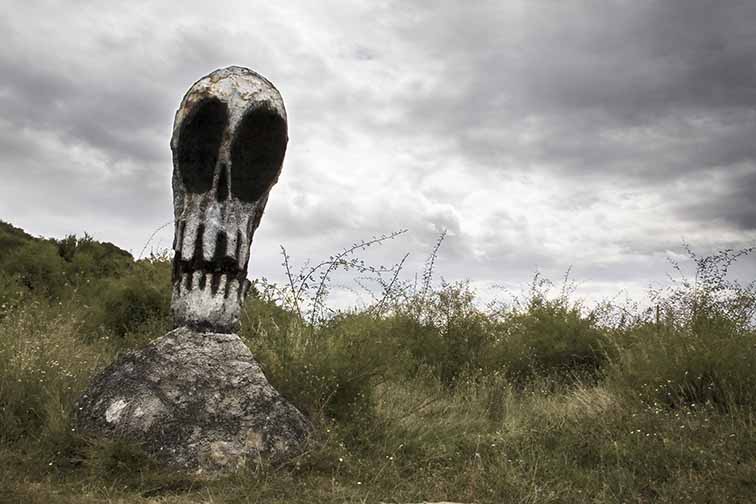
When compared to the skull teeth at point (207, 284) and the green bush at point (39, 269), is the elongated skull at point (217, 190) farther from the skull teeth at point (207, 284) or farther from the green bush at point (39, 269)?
the green bush at point (39, 269)

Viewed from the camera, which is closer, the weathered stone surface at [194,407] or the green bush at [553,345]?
the weathered stone surface at [194,407]

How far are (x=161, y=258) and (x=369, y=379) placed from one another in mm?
6306

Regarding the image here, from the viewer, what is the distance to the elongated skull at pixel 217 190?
17.0ft

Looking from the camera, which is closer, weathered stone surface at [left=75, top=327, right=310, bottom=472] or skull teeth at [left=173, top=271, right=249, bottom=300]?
weathered stone surface at [left=75, top=327, right=310, bottom=472]

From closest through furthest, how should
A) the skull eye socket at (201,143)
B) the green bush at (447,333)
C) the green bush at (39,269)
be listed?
the skull eye socket at (201,143), the green bush at (447,333), the green bush at (39,269)

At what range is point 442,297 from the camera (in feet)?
33.2

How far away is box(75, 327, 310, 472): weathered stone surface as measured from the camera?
4.56 metres

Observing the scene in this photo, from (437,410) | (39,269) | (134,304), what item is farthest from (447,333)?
(39,269)

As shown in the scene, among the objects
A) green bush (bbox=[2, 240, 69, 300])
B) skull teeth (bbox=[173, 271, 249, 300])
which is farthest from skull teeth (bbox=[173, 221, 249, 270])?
green bush (bbox=[2, 240, 69, 300])

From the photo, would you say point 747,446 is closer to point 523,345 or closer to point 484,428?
point 484,428

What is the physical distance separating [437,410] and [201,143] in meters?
3.33

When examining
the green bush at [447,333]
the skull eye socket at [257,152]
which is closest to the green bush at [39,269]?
the green bush at [447,333]

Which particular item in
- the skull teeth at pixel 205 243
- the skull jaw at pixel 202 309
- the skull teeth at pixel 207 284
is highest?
the skull teeth at pixel 205 243

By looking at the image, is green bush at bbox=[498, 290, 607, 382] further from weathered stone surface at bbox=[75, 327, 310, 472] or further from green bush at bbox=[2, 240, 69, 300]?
green bush at bbox=[2, 240, 69, 300]
